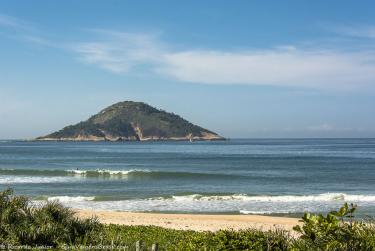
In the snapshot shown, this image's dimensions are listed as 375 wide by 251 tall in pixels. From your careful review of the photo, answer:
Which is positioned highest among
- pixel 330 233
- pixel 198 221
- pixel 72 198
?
pixel 330 233

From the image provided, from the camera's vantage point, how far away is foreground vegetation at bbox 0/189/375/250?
7066mm

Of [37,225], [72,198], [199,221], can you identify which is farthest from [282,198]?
[37,225]

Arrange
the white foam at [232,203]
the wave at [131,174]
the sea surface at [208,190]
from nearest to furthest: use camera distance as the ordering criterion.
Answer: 1. the white foam at [232,203]
2. the sea surface at [208,190]
3. the wave at [131,174]

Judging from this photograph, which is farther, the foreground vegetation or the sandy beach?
the sandy beach

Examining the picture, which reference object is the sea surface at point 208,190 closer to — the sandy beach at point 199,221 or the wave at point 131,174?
the wave at point 131,174

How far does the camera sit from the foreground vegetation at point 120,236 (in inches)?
278

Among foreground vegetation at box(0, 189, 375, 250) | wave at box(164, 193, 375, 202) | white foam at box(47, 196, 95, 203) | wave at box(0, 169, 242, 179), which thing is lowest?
wave at box(164, 193, 375, 202)

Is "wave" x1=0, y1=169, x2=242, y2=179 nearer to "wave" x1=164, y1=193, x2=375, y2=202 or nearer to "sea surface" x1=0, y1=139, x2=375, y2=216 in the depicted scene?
"sea surface" x1=0, y1=139, x2=375, y2=216

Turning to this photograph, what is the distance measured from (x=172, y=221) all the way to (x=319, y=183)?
25781mm

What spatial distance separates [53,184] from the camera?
42.8 meters

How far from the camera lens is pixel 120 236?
383 inches

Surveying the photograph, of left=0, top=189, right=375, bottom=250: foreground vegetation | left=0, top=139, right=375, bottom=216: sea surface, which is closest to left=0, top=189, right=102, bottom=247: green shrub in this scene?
left=0, top=189, right=375, bottom=250: foreground vegetation

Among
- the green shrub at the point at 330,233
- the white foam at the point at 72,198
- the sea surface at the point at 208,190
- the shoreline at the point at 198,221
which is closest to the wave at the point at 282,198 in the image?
the sea surface at the point at 208,190

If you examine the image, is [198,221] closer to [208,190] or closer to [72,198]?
[72,198]
